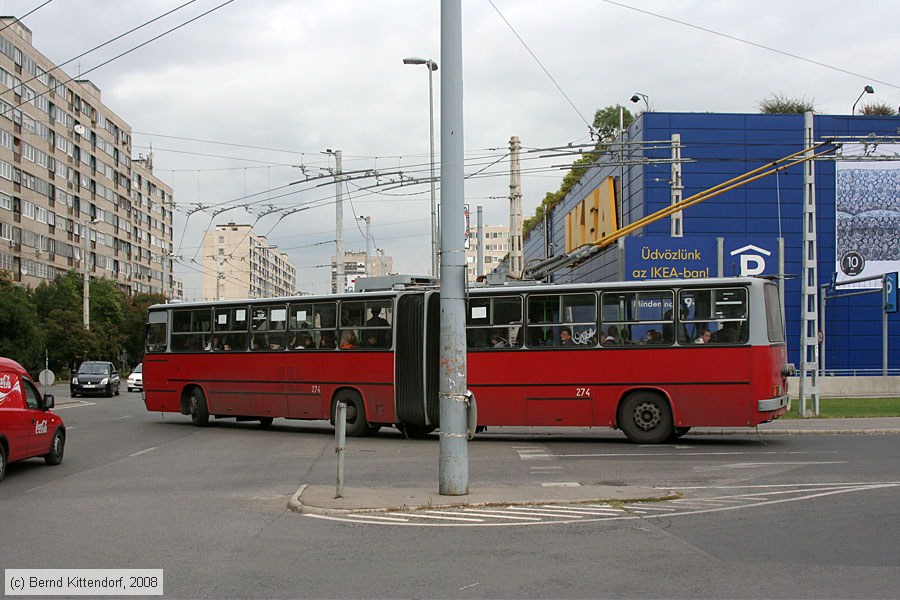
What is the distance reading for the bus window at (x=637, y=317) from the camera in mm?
18312

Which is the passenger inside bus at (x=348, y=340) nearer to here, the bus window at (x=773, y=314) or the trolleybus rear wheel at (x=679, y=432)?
the trolleybus rear wheel at (x=679, y=432)

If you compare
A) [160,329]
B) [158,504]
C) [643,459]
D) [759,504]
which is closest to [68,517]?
[158,504]

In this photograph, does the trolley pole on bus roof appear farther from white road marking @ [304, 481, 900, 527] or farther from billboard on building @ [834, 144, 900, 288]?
billboard on building @ [834, 144, 900, 288]

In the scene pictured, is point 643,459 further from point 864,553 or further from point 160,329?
point 160,329

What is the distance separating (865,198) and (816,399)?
1080 inches

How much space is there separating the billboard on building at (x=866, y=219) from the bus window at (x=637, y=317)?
34.3m

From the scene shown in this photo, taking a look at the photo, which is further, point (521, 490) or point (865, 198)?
point (865, 198)

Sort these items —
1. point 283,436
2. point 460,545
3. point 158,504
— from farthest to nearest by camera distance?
point 283,436
point 158,504
point 460,545

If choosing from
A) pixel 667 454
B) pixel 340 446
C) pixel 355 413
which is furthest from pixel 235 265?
pixel 340 446

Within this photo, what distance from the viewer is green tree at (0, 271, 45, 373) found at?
4619cm

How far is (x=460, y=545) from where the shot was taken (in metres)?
8.60

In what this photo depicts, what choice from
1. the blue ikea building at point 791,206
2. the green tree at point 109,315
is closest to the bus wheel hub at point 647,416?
the blue ikea building at point 791,206

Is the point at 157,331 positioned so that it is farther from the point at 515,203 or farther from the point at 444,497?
the point at 444,497

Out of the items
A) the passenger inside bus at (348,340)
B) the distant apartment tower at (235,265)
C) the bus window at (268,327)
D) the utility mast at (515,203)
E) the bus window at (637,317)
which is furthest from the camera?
the distant apartment tower at (235,265)
